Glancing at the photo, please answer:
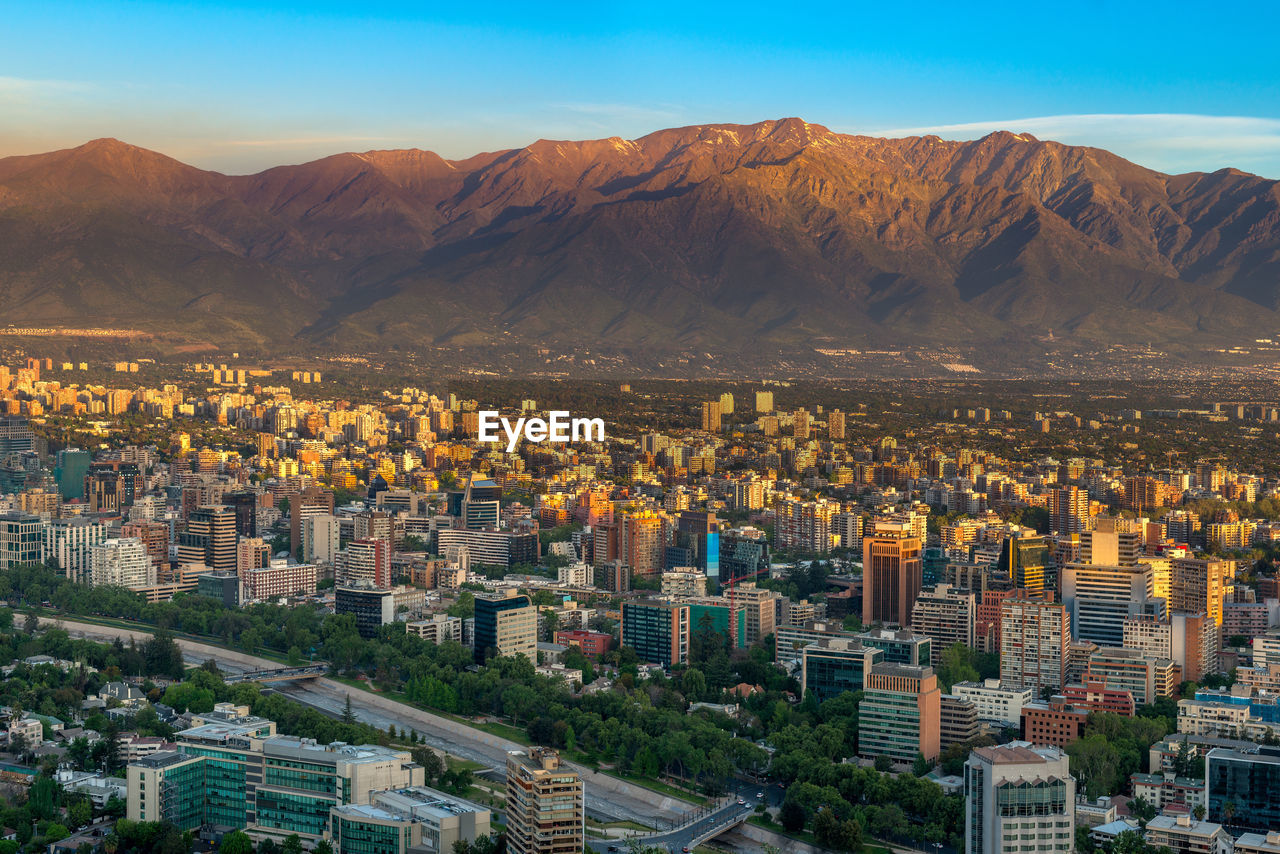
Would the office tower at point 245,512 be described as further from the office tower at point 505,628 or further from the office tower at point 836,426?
the office tower at point 836,426

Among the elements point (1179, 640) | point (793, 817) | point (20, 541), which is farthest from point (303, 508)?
point (793, 817)

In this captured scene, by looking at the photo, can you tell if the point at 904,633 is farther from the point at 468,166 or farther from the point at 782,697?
the point at 468,166

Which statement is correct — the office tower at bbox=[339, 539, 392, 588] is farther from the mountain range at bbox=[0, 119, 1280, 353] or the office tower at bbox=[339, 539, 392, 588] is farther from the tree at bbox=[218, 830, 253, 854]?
the mountain range at bbox=[0, 119, 1280, 353]

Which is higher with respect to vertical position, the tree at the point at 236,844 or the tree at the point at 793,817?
the tree at the point at 236,844

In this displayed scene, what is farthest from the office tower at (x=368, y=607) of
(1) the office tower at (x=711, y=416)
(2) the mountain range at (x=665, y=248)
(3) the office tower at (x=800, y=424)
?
(2) the mountain range at (x=665, y=248)

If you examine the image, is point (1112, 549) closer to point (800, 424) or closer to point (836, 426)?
point (800, 424)
